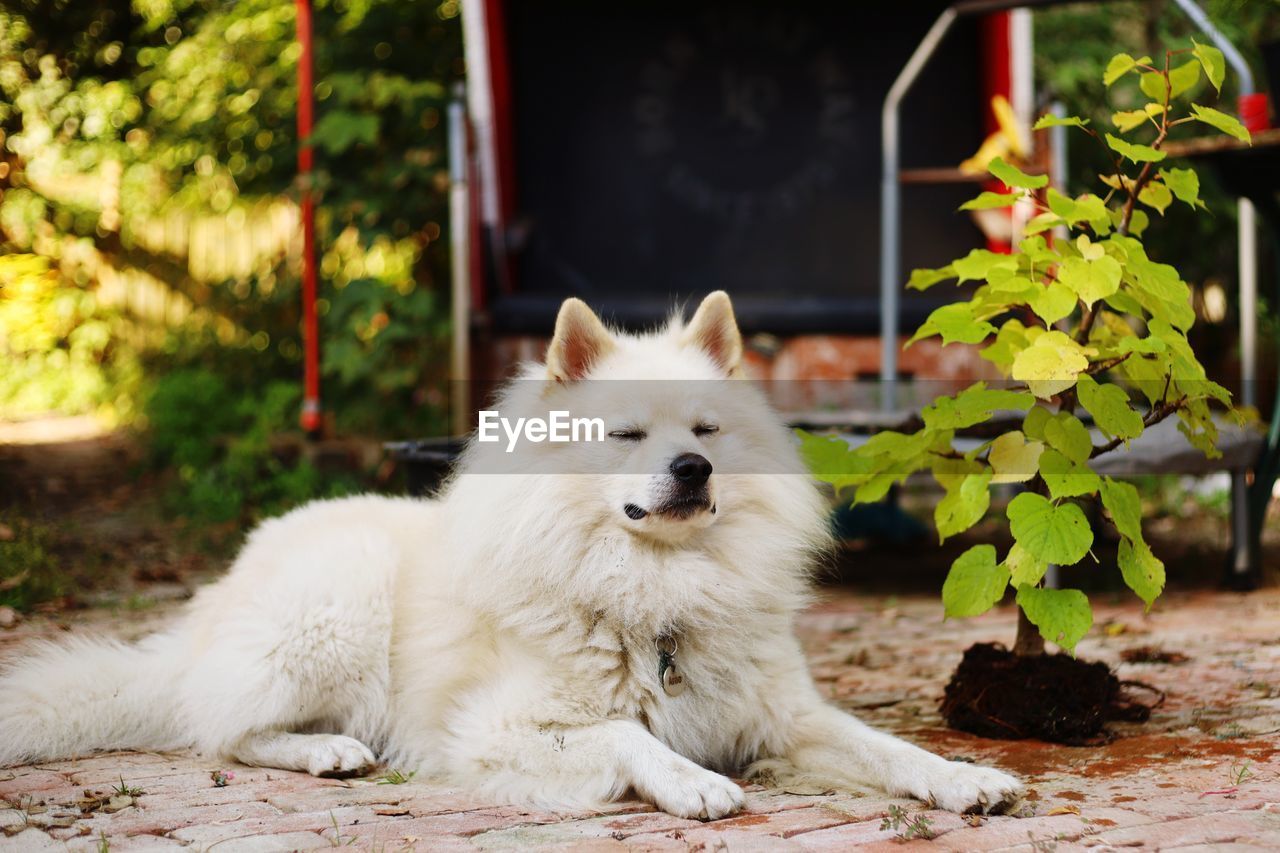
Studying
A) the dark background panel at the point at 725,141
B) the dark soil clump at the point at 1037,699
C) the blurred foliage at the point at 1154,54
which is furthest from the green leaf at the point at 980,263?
the blurred foliage at the point at 1154,54

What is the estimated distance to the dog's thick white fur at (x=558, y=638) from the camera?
2580 mm

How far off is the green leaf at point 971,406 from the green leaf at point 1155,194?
0.57m

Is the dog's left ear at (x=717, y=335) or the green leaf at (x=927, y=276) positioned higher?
the green leaf at (x=927, y=276)

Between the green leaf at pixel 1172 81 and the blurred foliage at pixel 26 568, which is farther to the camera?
the blurred foliage at pixel 26 568

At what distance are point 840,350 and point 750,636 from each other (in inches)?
127

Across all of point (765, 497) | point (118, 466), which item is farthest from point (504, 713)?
point (118, 466)

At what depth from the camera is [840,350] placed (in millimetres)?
5734

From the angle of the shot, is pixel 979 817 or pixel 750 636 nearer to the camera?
pixel 979 817

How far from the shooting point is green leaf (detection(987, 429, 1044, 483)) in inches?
109

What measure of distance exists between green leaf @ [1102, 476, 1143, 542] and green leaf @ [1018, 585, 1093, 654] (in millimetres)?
183

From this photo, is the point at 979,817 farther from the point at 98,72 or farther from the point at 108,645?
the point at 98,72

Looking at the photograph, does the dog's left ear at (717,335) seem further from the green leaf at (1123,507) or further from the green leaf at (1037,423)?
the green leaf at (1123,507)

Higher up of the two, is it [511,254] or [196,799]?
[511,254]

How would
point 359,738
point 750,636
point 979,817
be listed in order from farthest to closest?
point 359,738 → point 750,636 → point 979,817
